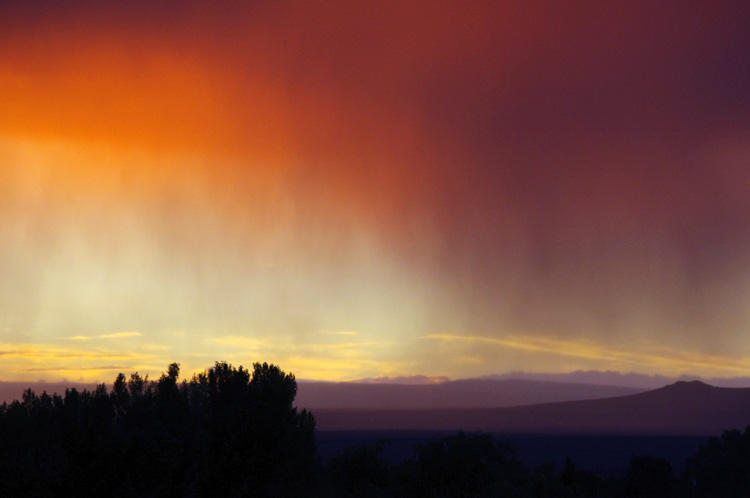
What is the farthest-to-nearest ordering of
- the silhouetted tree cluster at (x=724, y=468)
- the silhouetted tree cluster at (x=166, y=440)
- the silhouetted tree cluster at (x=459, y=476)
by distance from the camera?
the silhouetted tree cluster at (x=724, y=468)
the silhouetted tree cluster at (x=459, y=476)
the silhouetted tree cluster at (x=166, y=440)

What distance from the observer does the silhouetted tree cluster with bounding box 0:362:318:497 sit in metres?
37.8

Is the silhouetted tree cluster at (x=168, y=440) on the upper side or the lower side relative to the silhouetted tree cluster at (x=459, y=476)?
upper

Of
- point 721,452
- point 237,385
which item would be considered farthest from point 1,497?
point 721,452

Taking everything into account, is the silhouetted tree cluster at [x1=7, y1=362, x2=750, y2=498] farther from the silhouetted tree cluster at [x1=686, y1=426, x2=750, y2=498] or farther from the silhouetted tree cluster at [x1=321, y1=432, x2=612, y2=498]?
the silhouetted tree cluster at [x1=686, y1=426, x2=750, y2=498]

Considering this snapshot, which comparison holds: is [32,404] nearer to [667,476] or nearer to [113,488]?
[113,488]

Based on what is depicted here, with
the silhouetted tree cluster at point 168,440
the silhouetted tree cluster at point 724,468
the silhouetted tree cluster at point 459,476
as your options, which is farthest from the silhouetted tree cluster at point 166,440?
the silhouetted tree cluster at point 724,468

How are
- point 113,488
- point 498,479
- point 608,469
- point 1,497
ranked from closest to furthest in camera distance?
point 1,497 < point 113,488 < point 498,479 < point 608,469

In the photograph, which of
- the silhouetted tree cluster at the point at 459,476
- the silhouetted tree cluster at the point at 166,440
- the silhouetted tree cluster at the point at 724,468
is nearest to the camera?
the silhouetted tree cluster at the point at 166,440

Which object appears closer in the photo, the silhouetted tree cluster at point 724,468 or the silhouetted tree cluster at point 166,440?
the silhouetted tree cluster at point 166,440

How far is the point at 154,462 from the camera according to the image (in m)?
38.9

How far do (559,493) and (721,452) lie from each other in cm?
2997

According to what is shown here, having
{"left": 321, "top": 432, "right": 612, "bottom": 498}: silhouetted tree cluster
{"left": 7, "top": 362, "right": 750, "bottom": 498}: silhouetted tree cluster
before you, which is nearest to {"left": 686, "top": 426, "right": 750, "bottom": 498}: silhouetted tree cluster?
{"left": 321, "top": 432, "right": 612, "bottom": 498}: silhouetted tree cluster

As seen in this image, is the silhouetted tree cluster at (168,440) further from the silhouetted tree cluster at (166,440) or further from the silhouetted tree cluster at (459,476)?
the silhouetted tree cluster at (459,476)

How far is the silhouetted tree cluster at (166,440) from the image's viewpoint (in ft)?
124
